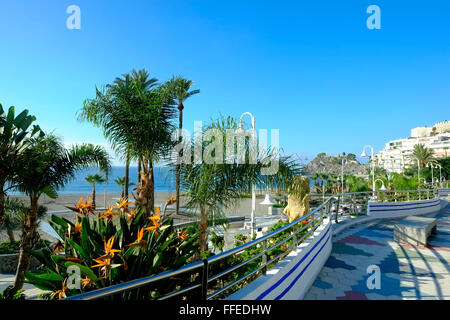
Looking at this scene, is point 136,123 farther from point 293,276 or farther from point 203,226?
point 293,276

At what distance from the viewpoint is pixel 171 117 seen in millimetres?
9602

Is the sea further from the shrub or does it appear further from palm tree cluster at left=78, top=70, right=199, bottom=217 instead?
the shrub

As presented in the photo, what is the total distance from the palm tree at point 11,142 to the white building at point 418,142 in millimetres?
102723

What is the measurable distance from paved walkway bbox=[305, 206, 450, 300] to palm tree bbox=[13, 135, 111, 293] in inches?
339

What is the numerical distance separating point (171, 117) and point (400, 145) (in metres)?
152

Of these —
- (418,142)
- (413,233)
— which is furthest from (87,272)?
(418,142)

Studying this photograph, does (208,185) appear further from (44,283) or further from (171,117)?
(171,117)

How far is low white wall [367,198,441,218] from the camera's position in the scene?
36.1 ft

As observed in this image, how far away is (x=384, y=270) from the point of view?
5.09 m

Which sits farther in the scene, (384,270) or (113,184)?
(113,184)

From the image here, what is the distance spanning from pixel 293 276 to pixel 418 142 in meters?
146

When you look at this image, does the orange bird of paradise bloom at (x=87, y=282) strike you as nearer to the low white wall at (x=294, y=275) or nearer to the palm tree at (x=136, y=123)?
the low white wall at (x=294, y=275)
